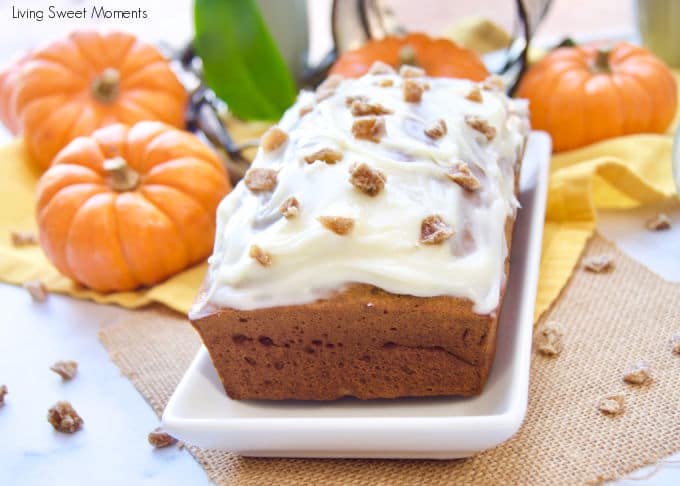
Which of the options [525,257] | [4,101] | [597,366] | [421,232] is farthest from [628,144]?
[4,101]

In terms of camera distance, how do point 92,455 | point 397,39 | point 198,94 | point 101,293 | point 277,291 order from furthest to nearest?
1. point 198,94
2. point 397,39
3. point 101,293
4. point 92,455
5. point 277,291

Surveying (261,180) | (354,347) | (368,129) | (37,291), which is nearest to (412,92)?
(368,129)

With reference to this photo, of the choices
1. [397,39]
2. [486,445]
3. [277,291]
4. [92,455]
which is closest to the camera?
[486,445]

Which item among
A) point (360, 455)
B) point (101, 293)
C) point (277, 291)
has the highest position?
point (277, 291)

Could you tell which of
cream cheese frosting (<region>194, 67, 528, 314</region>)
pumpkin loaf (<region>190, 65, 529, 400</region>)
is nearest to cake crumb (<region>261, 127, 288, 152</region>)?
cream cheese frosting (<region>194, 67, 528, 314</region>)

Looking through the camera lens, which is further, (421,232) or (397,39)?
(397,39)

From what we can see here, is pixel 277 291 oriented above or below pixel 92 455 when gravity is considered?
above

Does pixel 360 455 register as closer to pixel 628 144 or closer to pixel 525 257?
pixel 525 257

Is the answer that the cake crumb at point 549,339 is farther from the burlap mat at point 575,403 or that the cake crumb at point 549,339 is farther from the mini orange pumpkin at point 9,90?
the mini orange pumpkin at point 9,90
